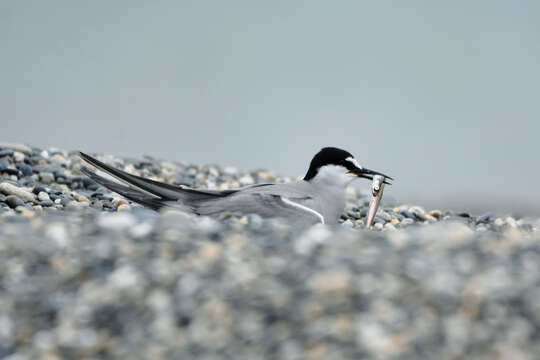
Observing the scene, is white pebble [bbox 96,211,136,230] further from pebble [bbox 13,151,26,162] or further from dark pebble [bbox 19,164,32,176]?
pebble [bbox 13,151,26,162]

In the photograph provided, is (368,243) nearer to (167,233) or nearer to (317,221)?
(167,233)

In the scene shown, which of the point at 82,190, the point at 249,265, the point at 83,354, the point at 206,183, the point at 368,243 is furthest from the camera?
the point at 206,183

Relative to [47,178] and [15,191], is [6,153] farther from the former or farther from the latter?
[15,191]

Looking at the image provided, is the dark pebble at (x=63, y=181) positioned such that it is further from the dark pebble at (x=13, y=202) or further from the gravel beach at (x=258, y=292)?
the gravel beach at (x=258, y=292)

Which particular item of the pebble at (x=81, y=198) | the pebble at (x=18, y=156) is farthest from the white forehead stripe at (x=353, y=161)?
the pebble at (x=18, y=156)

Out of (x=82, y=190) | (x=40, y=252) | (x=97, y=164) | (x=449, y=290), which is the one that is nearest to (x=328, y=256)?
(x=449, y=290)

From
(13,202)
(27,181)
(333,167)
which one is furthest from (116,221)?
(27,181)

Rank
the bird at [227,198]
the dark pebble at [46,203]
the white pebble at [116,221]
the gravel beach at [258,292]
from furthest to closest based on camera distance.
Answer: the dark pebble at [46,203]
the bird at [227,198]
the white pebble at [116,221]
the gravel beach at [258,292]
